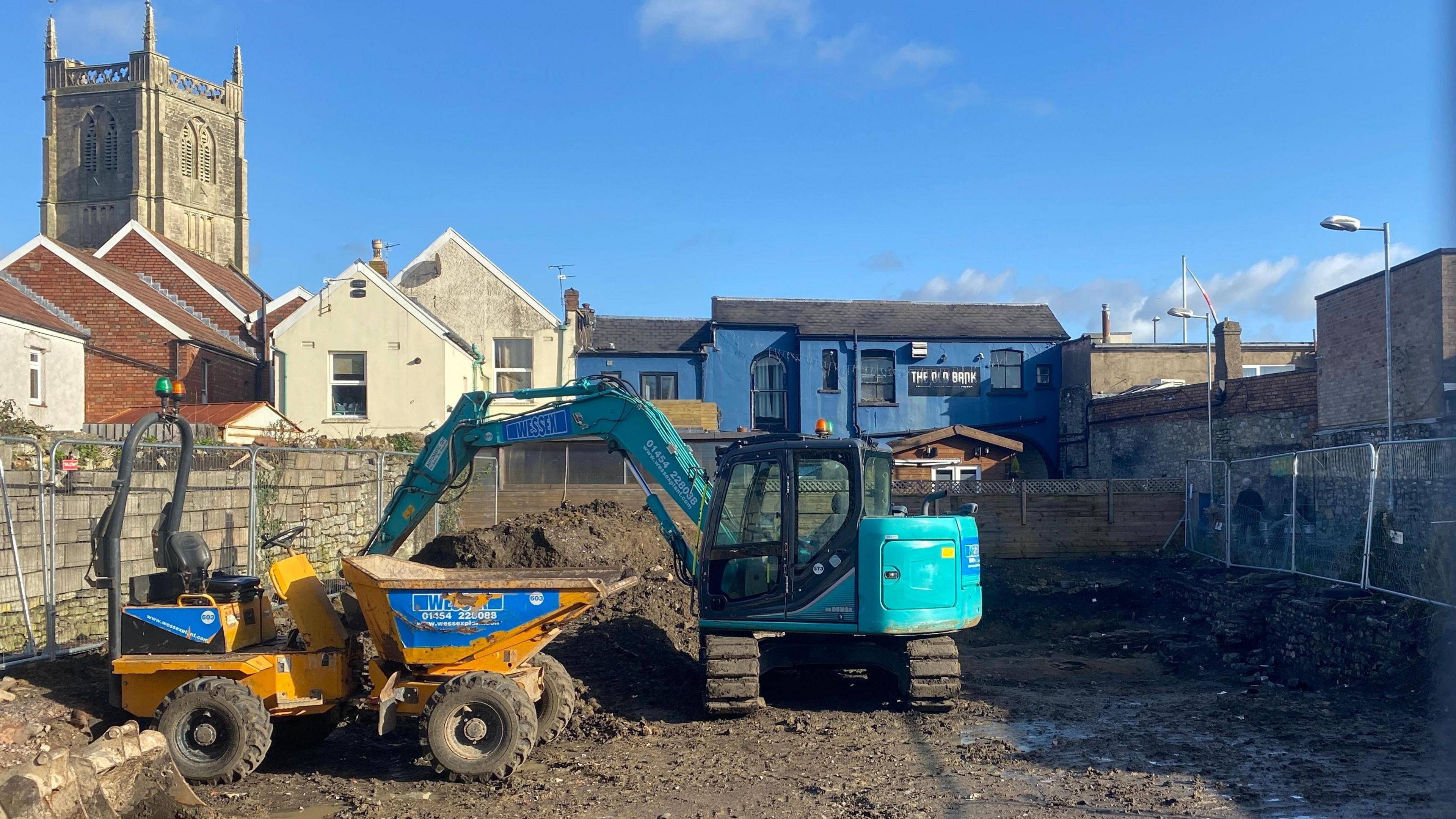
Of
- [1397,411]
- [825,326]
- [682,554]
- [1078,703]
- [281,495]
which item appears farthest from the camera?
[825,326]

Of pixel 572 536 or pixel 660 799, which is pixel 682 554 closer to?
pixel 660 799

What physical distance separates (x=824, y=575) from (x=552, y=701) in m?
2.51

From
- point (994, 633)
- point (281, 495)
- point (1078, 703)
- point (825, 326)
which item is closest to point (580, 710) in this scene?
point (1078, 703)

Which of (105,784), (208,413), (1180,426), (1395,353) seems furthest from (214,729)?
(1180,426)

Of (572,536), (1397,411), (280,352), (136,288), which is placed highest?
(136,288)

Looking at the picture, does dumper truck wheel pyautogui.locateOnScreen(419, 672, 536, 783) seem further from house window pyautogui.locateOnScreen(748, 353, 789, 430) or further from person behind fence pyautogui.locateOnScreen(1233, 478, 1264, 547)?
house window pyautogui.locateOnScreen(748, 353, 789, 430)

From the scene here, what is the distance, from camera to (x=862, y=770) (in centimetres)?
757

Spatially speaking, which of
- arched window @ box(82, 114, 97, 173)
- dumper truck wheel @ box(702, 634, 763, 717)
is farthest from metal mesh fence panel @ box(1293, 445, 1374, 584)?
arched window @ box(82, 114, 97, 173)

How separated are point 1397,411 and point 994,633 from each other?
10368mm

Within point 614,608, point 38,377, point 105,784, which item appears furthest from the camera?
point 38,377

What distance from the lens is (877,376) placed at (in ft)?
113

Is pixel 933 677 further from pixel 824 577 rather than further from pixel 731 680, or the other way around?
pixel 731 680

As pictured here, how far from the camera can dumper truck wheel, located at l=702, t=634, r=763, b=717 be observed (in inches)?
354

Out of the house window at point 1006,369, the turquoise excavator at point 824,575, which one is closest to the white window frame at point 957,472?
the house window at point 1006,369
